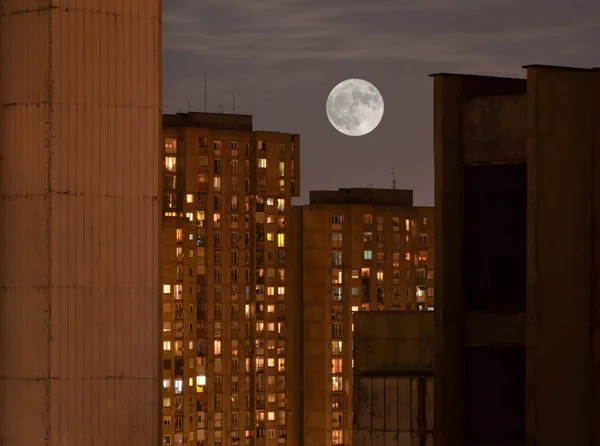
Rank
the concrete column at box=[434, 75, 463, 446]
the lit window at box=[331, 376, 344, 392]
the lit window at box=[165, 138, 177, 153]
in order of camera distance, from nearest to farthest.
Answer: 1. the concrete column at box=[434, 75, 463, 446]
2. the lit window at box=[165, 138, 177, 153]
3. the lit window at box=[331, 376, 344, 392]

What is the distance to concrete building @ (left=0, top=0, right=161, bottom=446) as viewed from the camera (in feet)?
92.3

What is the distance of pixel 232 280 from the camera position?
7490 inches

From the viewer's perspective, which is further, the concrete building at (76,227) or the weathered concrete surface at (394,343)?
the weathered concrete surface at (394,343)

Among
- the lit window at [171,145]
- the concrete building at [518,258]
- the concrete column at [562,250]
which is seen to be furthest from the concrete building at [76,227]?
the lit window at [171,145]

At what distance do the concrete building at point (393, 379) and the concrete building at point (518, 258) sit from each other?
3236 centimetres

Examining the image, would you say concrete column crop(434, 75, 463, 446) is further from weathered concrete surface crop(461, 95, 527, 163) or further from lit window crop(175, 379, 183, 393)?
lit window crop(175, 379, 183, 393)

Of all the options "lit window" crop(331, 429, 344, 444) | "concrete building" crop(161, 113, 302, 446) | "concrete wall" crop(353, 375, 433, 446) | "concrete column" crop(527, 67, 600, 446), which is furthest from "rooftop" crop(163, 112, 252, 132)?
"concrete column" crop(527, 67, 600, 446)

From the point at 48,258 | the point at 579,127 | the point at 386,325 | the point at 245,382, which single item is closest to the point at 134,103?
the point at 48,258

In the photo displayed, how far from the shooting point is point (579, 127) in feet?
83.8

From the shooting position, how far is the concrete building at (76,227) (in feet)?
92.3

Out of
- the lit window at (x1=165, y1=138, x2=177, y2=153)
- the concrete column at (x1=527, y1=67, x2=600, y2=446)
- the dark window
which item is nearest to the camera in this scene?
the concrete column at (x1=527, y1=67, x2=600, y2=446)

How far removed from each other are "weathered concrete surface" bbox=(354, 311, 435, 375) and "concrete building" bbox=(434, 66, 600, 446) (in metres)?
36.1

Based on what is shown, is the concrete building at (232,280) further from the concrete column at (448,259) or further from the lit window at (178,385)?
the concrete column at (448,259)

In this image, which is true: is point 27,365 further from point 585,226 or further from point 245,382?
point 245,382
